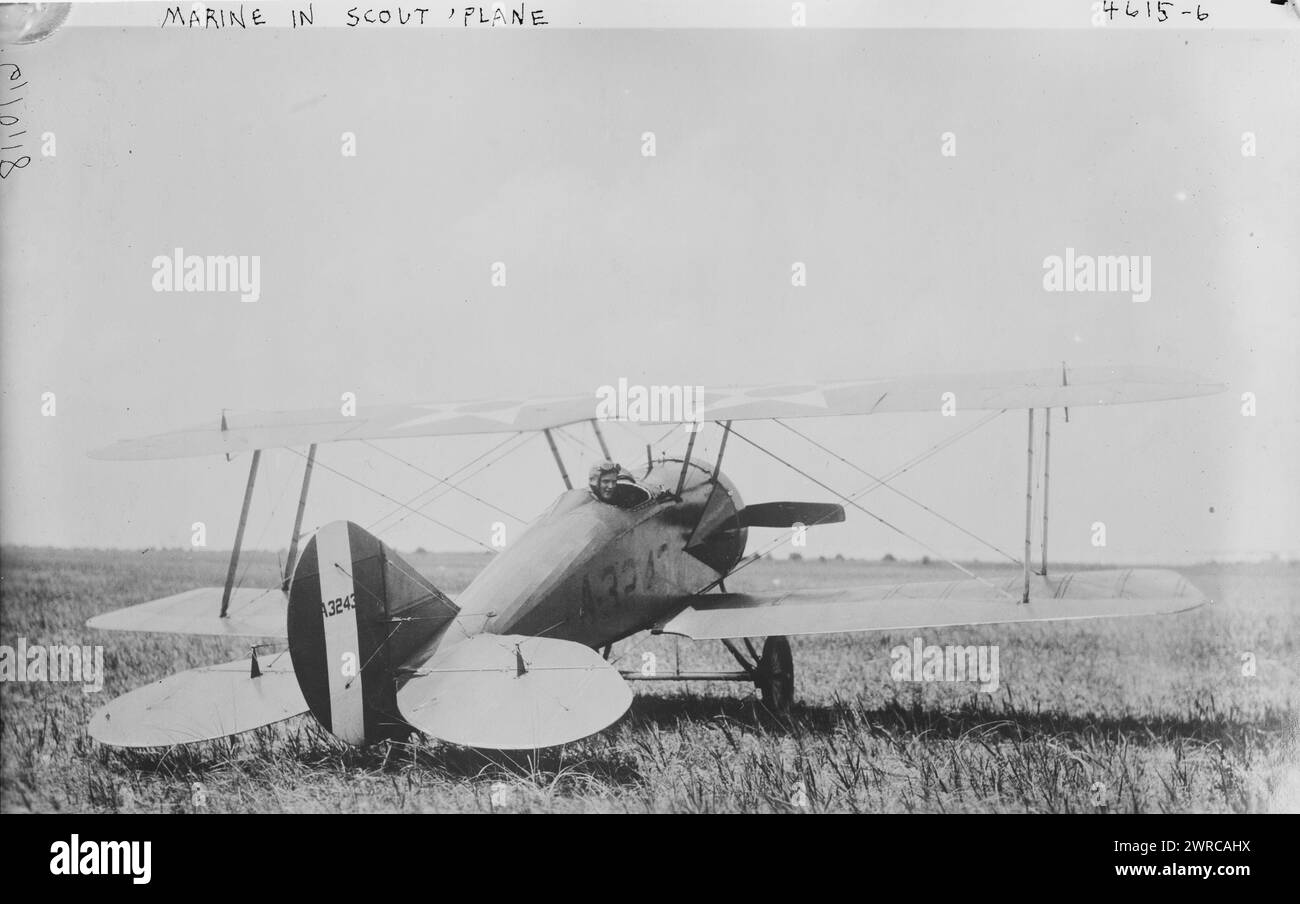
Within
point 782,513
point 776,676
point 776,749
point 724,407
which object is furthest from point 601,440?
point 776,749

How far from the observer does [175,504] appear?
226 inches

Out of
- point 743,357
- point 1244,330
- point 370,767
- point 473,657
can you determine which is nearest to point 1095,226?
point 1244,330

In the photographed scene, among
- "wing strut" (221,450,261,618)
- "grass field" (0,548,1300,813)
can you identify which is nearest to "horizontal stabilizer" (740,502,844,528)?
"grass field" (0,548,1300,813)

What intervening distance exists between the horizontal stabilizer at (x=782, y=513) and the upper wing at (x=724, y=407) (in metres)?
1.13

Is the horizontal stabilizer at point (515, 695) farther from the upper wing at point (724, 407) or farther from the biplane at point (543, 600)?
the upper wing at point (724, 407)

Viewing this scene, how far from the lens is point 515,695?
3986 millimetres

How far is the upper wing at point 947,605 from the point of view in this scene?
185 inches

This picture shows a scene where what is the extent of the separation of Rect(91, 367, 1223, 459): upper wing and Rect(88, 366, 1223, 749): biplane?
14 mm

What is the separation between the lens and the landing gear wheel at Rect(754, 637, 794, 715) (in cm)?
579

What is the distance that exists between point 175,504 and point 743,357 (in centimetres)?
322

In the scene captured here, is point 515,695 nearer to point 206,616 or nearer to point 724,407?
point 724,407

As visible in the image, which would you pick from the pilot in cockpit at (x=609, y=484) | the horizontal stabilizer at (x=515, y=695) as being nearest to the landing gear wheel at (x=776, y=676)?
the pilot in cockpit at (x=609, y=484)
